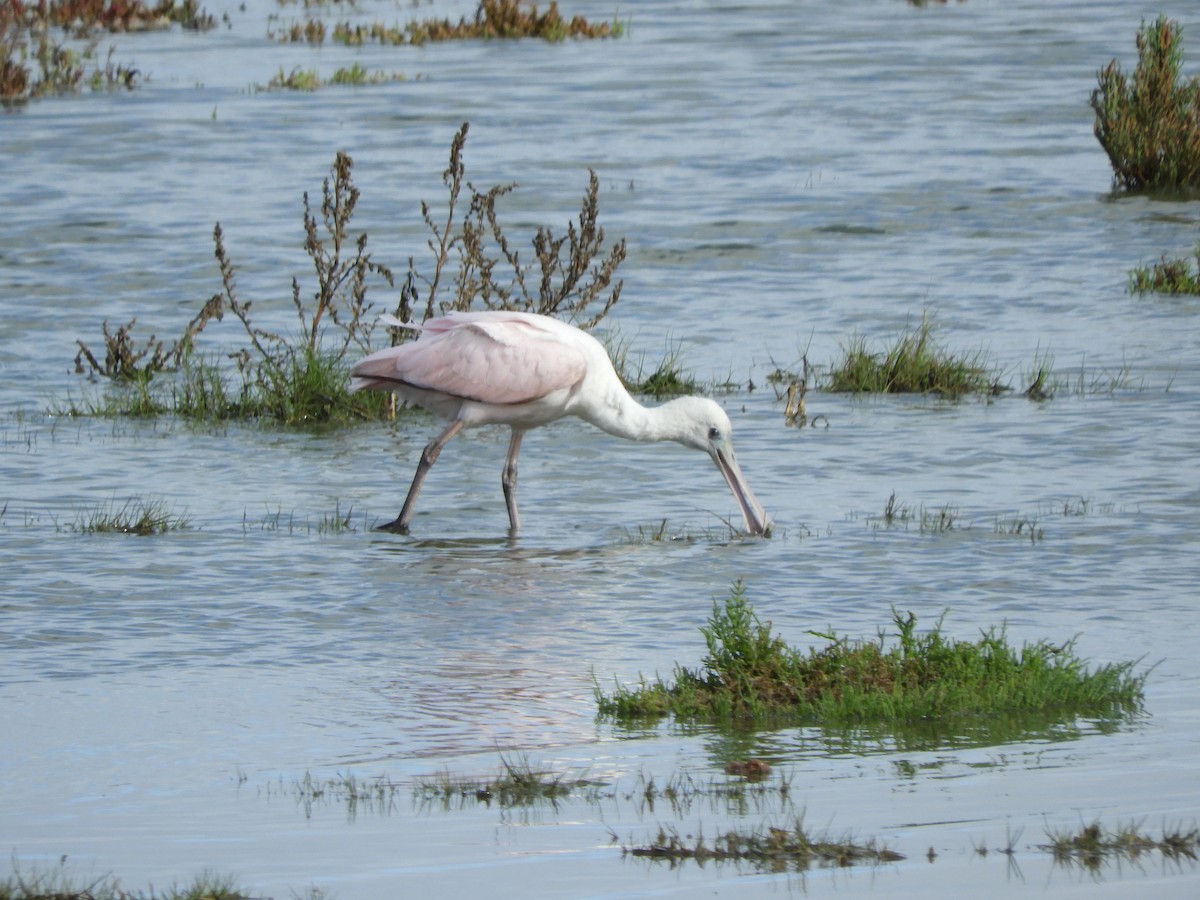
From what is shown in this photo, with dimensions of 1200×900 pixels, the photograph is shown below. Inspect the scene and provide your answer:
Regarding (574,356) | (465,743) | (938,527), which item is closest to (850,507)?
(938,527)

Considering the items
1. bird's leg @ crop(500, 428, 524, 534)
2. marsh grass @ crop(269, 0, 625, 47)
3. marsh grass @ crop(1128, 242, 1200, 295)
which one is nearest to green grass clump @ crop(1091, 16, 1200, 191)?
marsh grass @ crop(1128, 242, 1200, 295)

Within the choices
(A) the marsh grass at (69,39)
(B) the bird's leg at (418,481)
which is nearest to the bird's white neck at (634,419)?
(B) the bird's leg at (418,481)

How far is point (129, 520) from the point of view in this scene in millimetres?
9648

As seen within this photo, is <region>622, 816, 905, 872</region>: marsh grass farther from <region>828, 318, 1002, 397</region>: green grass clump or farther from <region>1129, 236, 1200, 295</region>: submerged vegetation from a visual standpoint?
<region>1129, 236, 1200, 295</region>: submerged vegetation

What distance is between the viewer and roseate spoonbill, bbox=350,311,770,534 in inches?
391

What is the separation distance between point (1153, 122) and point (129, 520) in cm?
1183

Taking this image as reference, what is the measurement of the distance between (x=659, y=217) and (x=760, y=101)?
661cm

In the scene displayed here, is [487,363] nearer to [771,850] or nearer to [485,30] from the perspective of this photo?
[771,850]

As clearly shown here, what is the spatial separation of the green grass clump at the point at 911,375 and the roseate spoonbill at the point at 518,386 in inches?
99.0

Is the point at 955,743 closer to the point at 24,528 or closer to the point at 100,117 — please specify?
the point at 24,528

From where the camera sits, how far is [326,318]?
49.1ft

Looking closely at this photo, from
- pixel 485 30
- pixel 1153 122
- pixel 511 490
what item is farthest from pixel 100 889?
pixel 485 30

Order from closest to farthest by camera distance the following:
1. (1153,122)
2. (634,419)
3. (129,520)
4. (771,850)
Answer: (771,850) < (129,520) < (634,419) < (1153,122)

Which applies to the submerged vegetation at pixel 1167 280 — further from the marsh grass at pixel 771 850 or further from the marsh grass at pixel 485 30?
the marsh grass at pixel 485 30
